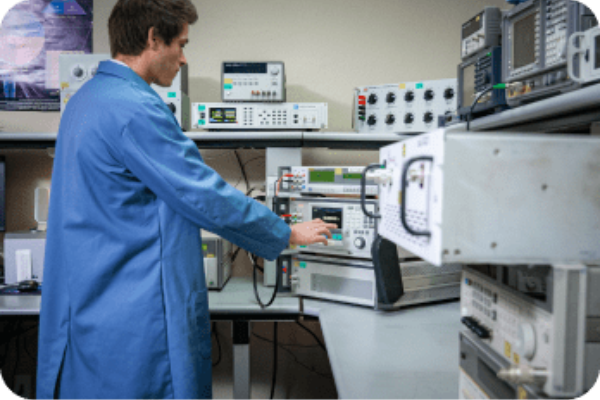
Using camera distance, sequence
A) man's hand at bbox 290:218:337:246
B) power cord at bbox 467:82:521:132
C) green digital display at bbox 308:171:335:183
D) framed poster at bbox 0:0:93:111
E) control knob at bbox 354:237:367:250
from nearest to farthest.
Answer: power cord at bbox 467:82:521:132 < man's hand at bbox 290:218:337:246 < control knob at bbox 354:237:367:250 < green digital display at bbox 308:171:335:183 < framed poster at bbox 0:0:93:111

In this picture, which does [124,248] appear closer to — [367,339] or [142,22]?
[142,22]

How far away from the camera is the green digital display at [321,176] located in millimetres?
1811

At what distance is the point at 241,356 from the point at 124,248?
2.99 ft

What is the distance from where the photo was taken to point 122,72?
1129 millimetres

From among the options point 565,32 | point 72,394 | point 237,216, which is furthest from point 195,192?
point 565,32

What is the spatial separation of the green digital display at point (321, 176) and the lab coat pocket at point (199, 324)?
831mm

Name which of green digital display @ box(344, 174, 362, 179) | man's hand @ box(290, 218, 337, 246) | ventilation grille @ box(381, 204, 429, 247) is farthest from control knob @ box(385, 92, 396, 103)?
ventilation grille @ box(381, 204, 429, 247)

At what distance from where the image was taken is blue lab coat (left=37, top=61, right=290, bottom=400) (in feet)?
3.41

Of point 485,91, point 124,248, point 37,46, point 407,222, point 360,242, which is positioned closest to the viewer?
point 407,222

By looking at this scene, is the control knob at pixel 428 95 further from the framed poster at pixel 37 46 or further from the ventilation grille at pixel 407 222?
the framed poster at pixel 37 46

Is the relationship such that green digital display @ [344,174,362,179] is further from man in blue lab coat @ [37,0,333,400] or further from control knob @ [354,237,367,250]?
man in blue lab coat @ [37,0,333,400]

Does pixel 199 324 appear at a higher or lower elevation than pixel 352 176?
lower

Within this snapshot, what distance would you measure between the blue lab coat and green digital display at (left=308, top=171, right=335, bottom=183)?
30.1 inches

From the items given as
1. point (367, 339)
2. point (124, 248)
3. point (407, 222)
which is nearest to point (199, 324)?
point (124, 248)
